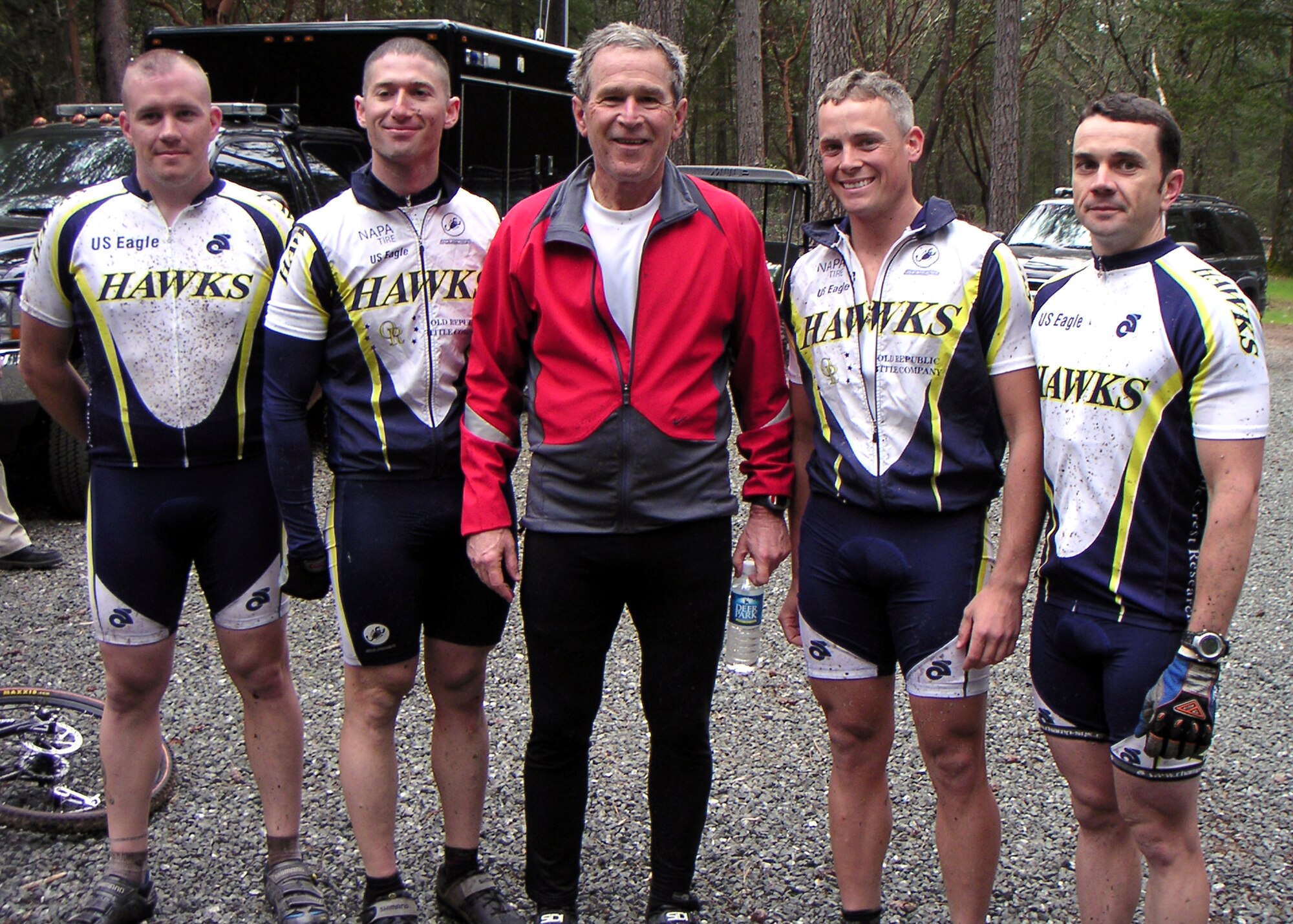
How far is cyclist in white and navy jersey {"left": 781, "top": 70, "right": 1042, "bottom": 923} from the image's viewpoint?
2750 millimetres

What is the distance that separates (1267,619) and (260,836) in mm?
4925

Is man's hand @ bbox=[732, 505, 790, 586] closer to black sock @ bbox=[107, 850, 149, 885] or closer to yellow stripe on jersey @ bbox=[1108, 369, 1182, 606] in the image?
yellow stripe on jersey @ bbox=[1108, 369, 1182, 606]

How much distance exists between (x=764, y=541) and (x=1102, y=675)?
874mm

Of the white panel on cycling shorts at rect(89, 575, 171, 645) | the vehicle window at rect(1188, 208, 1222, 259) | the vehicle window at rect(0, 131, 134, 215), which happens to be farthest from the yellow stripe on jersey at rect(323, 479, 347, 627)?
the vehicle window at rect(1188, 208, 1222, 259)

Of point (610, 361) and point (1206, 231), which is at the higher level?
point (1206, 231)

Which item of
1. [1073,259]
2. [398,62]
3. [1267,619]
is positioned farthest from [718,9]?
[398,62]

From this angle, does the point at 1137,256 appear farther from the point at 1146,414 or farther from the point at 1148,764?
the point at 1148,764

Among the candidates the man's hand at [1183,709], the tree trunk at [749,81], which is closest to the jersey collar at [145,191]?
the man's hand at [1183,709]

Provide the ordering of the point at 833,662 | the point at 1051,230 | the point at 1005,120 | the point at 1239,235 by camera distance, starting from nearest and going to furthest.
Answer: the point at 833,662 < the point at 1051,230 < the point at 1239,235 < the point at 1005,120

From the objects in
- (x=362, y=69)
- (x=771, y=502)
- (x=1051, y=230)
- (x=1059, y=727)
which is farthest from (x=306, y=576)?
(x=1051, y=230)

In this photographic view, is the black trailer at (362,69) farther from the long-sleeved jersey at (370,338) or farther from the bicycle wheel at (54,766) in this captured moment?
the long-sleeved jersey at (370,338)

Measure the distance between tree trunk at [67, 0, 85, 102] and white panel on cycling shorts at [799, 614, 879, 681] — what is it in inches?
830

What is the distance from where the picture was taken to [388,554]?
3016mm

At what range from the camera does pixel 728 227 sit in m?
→ 2.94
